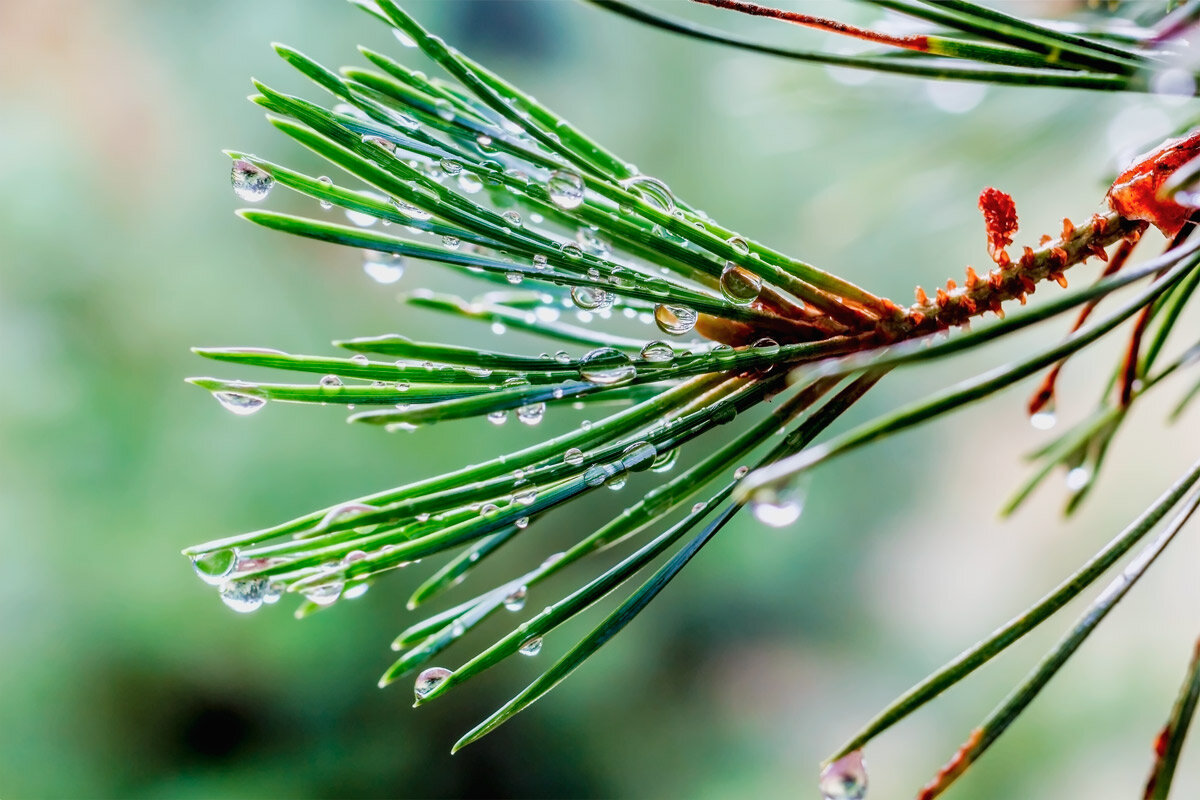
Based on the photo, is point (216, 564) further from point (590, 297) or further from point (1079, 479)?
point (1079, 479)

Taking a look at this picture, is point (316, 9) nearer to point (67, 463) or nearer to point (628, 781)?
point (67, 463)

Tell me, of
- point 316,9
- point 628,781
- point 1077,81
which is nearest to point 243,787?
point 628,781

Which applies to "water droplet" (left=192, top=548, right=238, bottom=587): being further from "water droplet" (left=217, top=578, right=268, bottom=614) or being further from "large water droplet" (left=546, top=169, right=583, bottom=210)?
"large water droplet" (left=546, top=169, right=583, bottom=210)

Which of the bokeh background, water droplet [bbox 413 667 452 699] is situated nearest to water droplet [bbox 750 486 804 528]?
water droplet [bbox 413 667 452 699]

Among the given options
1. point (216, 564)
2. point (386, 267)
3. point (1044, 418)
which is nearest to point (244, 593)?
point (216, 564)

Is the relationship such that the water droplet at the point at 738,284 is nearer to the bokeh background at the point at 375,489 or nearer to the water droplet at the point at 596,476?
the water droplet at the point at 596,476
